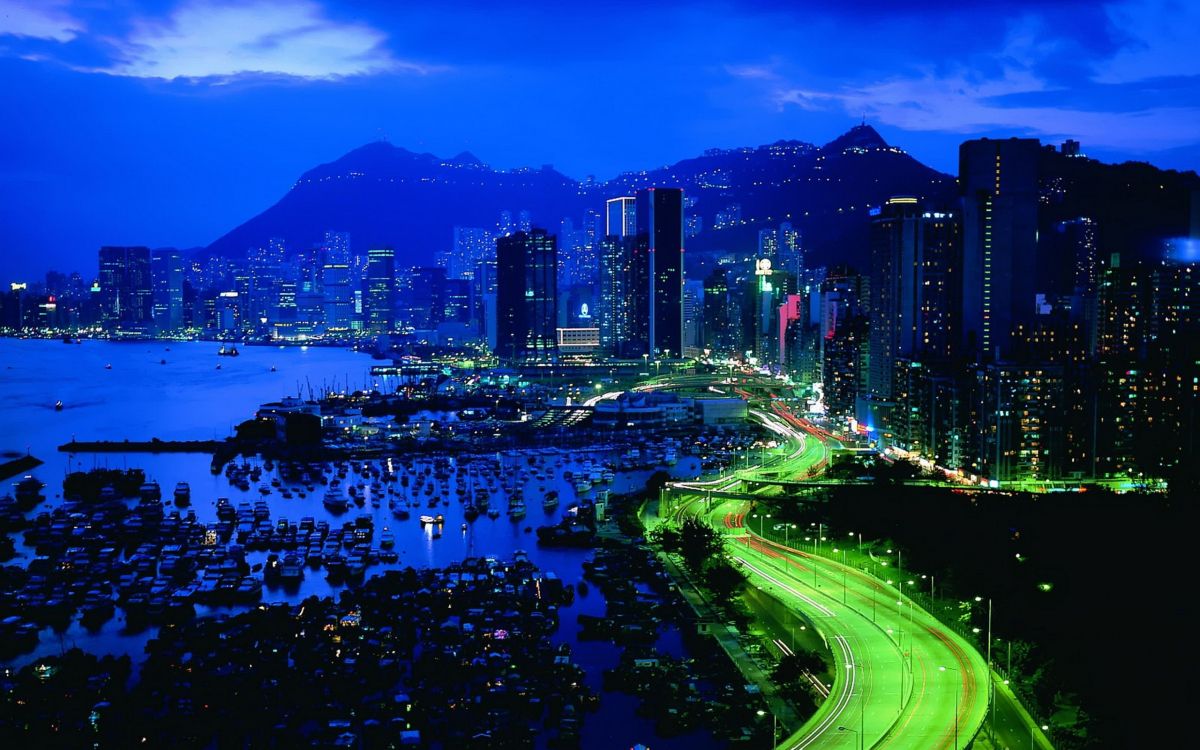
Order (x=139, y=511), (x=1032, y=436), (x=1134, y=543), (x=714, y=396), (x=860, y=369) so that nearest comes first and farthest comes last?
(x=1134, y=543), (x=139, y=511), (x=1032, y=436), (x=860, y=369), (x=714, y=396)

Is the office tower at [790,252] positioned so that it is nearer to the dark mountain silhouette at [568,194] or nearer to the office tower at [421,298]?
the dark mountain silhouette at [568,194]

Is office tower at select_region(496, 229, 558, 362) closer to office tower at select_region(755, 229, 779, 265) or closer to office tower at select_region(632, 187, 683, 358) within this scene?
office tower at select_region(632, 187, 683, 358)

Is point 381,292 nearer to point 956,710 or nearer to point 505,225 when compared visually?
point 505,225

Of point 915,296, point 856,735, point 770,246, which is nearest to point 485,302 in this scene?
point 770,246

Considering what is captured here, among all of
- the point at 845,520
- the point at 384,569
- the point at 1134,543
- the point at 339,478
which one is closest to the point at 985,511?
the point at 845,520

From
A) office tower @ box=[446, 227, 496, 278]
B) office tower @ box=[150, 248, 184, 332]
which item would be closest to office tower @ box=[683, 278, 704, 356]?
office tower @ box=[446, 227, 496, 278]

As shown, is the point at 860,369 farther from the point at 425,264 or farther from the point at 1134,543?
the point at 425,264

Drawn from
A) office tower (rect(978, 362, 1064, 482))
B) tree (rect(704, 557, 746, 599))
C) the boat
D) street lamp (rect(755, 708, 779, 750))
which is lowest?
street lamp (rect(755, 708, 779, 750))
